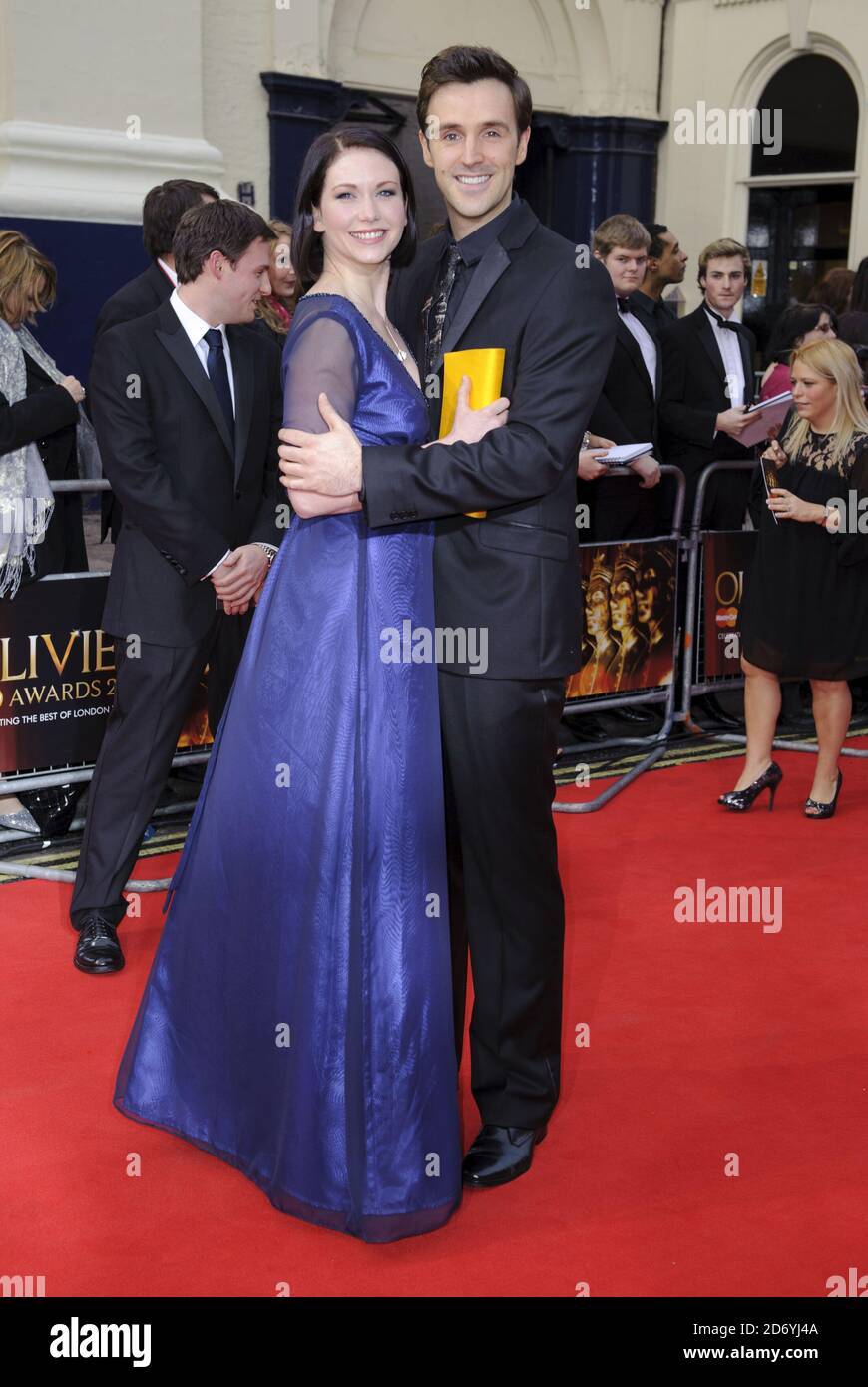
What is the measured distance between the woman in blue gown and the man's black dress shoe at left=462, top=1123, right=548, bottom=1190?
17 centimetres

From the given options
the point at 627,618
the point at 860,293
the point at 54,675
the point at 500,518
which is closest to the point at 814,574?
the point at 627,618

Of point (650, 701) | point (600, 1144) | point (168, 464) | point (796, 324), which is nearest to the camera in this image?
point (600, 1144)

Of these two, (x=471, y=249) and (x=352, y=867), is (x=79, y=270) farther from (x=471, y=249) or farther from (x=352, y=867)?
(x=352, y=867)

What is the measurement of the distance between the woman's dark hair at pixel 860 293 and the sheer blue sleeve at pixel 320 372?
550cm

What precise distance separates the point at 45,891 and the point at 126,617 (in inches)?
41.5

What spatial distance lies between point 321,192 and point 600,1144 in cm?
199

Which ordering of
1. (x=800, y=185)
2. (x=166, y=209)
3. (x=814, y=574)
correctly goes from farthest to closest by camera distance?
(x=800, y=185)
(x=814, y=574)
(x=166, y=209)

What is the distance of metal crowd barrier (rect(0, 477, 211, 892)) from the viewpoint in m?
4.80

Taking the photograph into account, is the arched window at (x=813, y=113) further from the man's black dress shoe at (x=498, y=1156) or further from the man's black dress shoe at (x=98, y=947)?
the man's black dress shoe at (x=498, y=1156)

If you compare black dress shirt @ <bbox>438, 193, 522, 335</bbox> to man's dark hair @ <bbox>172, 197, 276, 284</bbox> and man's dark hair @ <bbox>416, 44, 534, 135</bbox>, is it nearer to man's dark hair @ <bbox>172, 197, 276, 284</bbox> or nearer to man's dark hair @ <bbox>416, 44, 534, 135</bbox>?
man's dark hair @ <bbox>416, 44, 534, 135</bbox>

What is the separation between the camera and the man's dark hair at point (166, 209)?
15.7 feet

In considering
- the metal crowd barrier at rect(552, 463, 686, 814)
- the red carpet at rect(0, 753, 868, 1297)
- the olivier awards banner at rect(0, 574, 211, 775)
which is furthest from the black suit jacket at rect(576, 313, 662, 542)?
the olivier awards banner at rect(0, 574, 211, 775)

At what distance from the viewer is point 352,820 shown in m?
2.81

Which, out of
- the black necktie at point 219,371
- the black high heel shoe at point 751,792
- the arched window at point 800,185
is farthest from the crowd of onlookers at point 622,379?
the arched window at point 800,185
